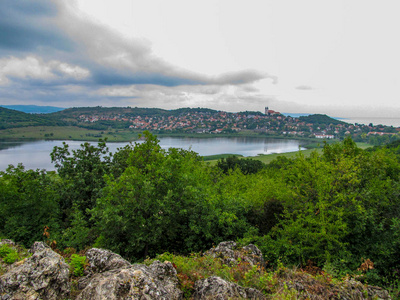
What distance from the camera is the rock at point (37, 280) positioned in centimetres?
457

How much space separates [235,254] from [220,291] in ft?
10.3

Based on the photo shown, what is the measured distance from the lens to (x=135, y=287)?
4766 mm

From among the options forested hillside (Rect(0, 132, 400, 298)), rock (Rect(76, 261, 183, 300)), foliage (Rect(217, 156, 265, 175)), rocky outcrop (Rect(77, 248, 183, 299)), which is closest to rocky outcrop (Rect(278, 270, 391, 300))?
forested hillside (Rect(0, 132, 400, 298))

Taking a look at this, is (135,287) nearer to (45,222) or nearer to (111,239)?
(111,239)

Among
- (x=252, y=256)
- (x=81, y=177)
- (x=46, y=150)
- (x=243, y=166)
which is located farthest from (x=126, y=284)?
(x=46, y=150)

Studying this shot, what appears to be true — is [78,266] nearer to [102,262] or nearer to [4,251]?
[102,262]

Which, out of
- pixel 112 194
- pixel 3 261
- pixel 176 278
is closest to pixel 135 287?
pixel 176 278

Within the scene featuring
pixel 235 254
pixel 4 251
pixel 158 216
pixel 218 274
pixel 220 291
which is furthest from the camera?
pixel 158 216

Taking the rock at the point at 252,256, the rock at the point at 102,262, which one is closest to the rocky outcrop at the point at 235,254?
the rock at the point at 252,256

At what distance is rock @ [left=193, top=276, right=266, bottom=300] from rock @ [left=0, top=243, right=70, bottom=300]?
3255 millimetres

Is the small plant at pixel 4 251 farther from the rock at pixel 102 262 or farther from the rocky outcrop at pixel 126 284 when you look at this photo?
the rock at pixel 102 262

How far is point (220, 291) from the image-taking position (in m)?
5.25

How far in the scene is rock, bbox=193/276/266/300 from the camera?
17.0 feet

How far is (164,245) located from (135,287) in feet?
19.7
